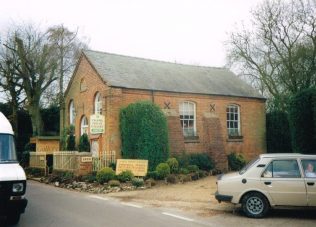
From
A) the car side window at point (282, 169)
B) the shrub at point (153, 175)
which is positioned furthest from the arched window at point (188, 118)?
the car side window at point (282, 169)

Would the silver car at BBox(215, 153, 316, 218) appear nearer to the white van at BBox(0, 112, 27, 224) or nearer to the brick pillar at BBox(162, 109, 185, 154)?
the white van at BBox(0, 112, 27, 224)

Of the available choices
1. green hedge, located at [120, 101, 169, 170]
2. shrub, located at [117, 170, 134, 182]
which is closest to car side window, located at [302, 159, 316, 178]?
shrub, located at [117, 170, 134, 182]

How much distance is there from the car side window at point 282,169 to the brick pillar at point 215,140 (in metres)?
14.0

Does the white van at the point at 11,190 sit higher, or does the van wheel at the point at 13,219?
the white van at the point at 11,190

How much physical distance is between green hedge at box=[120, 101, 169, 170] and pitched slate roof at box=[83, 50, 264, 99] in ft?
5.96

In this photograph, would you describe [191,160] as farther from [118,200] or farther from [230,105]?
[118,200]

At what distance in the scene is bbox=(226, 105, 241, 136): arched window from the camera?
27047 mm

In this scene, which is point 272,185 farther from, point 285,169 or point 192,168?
point 192,168

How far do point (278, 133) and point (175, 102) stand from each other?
8.97 meters

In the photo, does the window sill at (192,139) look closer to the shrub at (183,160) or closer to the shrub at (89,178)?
the shrub at (183,160)

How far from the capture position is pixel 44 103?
38875 mm

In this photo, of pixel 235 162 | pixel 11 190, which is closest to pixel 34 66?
pixel 235 162

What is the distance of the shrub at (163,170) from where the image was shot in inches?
748

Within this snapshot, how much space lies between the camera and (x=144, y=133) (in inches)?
826
